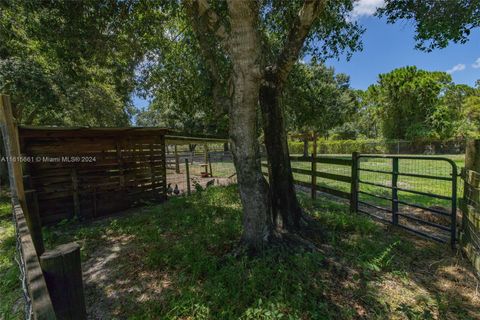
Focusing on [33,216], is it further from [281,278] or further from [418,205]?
[418,205]

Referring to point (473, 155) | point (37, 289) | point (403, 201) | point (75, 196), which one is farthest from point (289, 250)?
point (75, 196)

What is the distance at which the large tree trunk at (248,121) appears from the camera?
2.80 m

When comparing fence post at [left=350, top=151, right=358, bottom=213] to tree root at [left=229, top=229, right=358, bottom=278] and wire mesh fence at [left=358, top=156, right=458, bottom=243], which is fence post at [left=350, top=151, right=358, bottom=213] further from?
tree root at [left=229, top=229, right=358, bottom=278]

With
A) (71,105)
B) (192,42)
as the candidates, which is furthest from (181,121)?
(192,42)

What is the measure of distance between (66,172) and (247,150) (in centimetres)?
497

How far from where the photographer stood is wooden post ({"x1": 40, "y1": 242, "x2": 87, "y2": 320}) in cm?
107

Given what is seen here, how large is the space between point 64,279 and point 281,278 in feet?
6.75

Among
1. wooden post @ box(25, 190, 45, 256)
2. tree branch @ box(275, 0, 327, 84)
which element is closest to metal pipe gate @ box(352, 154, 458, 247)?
tree branch @ box(275, 0, 327, 84)

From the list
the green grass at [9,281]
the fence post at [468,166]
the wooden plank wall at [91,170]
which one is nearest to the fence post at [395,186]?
the fence post at [468,166]

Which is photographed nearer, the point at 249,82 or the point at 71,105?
the point at 249,82

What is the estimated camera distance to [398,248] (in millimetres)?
3412

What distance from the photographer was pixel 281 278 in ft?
8.59

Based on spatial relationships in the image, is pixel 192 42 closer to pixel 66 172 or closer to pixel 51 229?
pixel 66 172

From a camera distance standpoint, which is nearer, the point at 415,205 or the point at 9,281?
Answer: the point at 9,281
